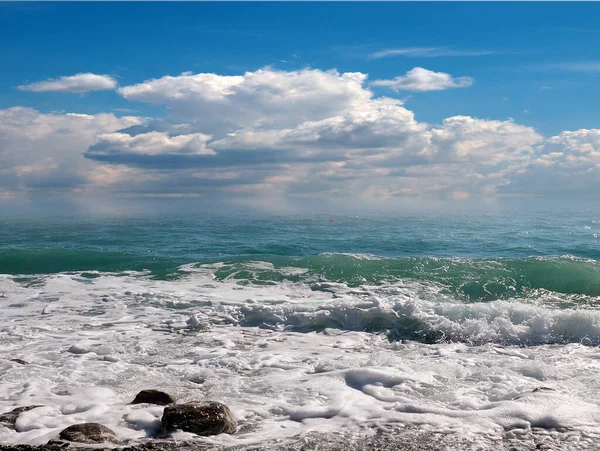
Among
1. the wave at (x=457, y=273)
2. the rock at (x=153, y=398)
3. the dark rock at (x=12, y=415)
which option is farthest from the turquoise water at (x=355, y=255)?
the dark rock at (x=12, y=415)

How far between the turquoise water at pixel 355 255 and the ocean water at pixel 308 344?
14 cm

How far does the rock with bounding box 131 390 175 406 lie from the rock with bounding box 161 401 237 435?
731 mm

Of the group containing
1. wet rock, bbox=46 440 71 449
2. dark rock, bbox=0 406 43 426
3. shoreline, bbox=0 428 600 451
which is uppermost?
dark rock, bbox=0 406 43 426

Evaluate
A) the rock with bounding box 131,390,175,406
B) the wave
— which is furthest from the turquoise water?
the rock with bounding box 131,390,175,406

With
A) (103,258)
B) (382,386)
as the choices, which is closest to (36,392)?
(382,386)

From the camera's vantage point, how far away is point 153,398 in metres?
6.17

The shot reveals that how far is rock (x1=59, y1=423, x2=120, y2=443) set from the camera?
5062mm

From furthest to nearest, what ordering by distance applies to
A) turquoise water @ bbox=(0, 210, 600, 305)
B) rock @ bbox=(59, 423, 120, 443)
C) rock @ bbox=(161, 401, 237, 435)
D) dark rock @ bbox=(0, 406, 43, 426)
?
turquoise water @ bbox=(0, 210, 600, 305) < dark rock @ bbox=(0, 406, 43, 426) < rock @ bbox=(161, 401, 237, 435) < rock @ bbox=(59, 423, 120, 443)

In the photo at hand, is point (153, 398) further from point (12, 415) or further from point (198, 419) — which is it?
point (12, 415)

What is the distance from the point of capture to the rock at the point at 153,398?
616cm

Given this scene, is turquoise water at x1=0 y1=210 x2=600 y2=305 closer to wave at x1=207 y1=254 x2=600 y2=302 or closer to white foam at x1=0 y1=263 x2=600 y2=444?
wave at x1=207 y1=254 x2=600 y2=302

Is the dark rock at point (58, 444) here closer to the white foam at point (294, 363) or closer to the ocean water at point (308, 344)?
the ocean water at point (308, 344)

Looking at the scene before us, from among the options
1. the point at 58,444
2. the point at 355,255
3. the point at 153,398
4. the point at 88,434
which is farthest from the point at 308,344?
the point at 355,255

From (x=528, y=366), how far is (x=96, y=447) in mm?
6226
